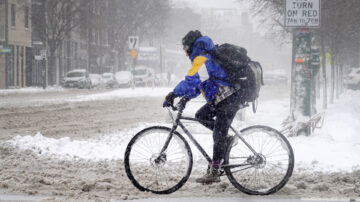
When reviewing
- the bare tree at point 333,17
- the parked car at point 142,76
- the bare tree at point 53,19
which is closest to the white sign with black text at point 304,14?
the bare tree at point 333,17

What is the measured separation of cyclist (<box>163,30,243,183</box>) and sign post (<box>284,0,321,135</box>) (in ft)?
18.1

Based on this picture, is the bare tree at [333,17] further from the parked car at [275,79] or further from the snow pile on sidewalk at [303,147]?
the parked car at [275,79]

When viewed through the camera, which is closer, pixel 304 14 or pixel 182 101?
pixel 182 101

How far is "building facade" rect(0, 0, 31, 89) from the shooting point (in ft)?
145

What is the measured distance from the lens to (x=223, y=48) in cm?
573

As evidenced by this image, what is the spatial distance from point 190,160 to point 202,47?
1.14 metres

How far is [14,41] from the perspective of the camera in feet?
152

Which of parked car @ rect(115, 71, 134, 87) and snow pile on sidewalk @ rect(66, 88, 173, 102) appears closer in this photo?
snow pile on sidewalk @ rect(66, 88, 173, 102)

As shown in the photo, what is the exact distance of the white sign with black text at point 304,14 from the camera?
1122cm

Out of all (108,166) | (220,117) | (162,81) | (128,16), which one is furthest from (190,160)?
(162,81)

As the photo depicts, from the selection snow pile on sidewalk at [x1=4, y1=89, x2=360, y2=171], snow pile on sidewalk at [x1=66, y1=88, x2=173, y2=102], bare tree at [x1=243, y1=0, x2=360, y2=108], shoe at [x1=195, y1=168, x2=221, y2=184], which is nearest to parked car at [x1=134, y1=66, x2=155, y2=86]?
snow pile on sidewalk at [x1=66, y1=88, x2=173, y2=102]

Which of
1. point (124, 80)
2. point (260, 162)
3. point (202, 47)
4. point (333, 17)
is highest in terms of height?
point (333, 17)

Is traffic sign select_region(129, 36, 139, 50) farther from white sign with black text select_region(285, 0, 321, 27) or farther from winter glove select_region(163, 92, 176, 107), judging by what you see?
winter glove select_region(163, 92, 176, 107)

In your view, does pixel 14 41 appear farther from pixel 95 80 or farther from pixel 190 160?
pixel 190 160
